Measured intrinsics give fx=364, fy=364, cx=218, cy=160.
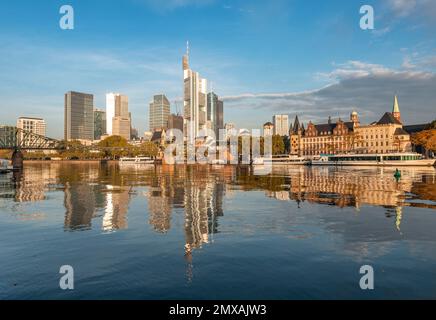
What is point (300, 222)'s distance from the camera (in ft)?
86.3

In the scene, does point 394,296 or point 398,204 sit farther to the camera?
point 398,204

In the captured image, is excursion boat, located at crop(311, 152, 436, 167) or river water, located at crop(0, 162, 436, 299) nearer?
river water, located at crop(0, 162, 436, 299)

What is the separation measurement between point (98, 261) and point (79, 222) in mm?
11178

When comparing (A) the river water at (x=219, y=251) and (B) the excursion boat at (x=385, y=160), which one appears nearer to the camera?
(A) the river water at (x=219, y=251)

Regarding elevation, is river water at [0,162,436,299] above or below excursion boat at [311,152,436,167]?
below

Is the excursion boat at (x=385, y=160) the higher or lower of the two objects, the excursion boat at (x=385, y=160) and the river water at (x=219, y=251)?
the higher

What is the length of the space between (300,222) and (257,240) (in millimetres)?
6560

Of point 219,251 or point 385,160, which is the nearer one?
point 219,251

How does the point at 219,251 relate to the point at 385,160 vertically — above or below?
below
